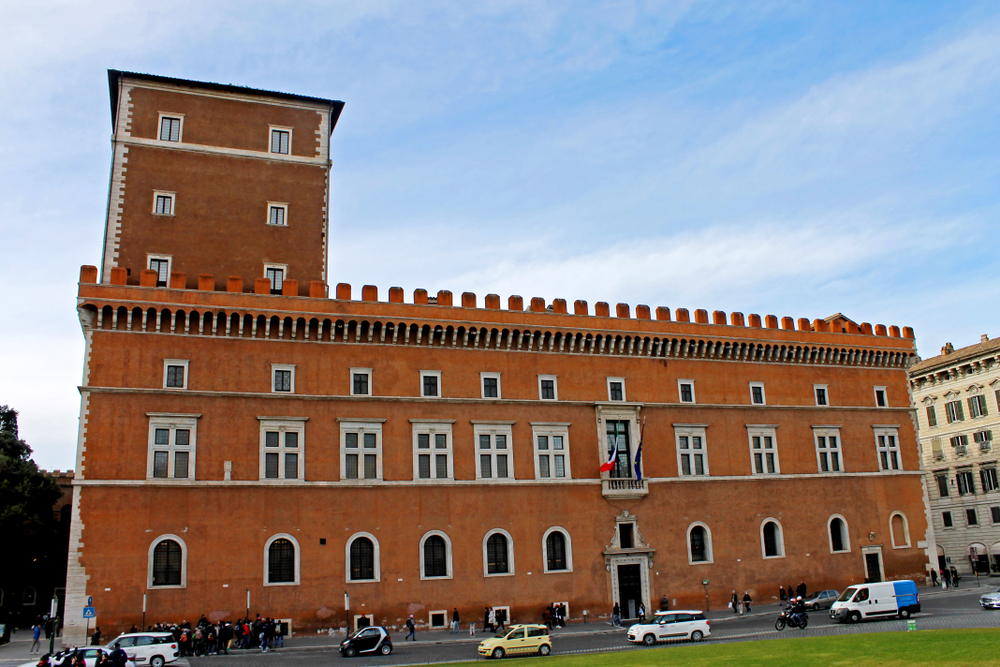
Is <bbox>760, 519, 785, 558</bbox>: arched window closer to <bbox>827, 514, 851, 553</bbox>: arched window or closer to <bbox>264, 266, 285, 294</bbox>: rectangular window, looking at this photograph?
<bbox>827, 514, 851, 553</bbox>: arched window

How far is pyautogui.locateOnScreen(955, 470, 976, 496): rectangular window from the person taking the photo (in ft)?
185

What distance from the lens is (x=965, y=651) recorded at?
2047 cm

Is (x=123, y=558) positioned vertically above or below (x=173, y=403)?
below

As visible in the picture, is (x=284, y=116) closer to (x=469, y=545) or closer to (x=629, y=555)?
(x=469, y=545)

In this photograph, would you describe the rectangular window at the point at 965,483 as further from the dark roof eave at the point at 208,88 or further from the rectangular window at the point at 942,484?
the dark roof eave at the point at 208,88

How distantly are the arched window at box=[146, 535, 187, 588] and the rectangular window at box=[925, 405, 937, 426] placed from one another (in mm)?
51122

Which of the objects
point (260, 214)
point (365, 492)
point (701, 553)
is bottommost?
point (701, 553)

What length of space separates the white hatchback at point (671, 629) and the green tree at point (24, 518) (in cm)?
3490

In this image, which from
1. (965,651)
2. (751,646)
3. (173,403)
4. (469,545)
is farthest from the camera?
(469,545)


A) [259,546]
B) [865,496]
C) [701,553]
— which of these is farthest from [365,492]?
[865,496]

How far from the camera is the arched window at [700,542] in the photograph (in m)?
40.9

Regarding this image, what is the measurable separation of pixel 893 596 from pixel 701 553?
9.37 metres

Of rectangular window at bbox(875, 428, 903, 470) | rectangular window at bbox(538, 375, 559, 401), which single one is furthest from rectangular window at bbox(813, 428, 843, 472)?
rectangular window at bbox(538, 375, 559, 401)

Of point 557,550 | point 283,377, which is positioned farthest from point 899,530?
point 283,377
